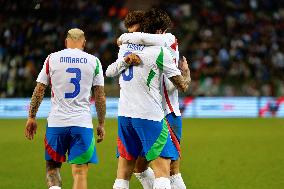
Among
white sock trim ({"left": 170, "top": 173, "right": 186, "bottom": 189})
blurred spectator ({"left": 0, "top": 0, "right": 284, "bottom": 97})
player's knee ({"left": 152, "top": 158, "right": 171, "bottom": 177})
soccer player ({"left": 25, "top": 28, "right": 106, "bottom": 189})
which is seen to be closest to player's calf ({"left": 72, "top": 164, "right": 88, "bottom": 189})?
soccer player ({"left": 25, "top": 28, "right": 106, "bottom": 189})

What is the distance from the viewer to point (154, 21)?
6.76 m

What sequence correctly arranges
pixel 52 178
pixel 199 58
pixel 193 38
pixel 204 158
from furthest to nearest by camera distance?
pixel 193 38
pixel 199 58
pixel 204 158
pixel 52 178

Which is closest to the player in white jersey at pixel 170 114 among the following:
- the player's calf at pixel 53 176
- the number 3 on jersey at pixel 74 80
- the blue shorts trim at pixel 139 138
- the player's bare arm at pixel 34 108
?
the blue shorts trim at pixel 139 138

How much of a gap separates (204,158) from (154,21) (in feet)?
23.8

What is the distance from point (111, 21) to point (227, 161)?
56.6 feet

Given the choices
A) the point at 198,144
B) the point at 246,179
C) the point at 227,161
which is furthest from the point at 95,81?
the point at 198,144

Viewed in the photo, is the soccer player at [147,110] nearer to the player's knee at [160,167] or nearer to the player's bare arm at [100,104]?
the player's knee at [160,167]

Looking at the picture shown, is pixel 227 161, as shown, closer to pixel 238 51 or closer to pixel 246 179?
pixel 246 179

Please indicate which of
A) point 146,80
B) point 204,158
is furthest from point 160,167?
point 204,158

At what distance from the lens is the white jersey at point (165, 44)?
6.76 m

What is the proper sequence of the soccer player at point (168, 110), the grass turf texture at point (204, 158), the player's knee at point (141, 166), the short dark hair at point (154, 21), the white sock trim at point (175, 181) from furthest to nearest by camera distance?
the grass turf texture at point (204, 158), the white sock trim at point (175, 181), the player's knee at point (141, 166), the soccer player at point (168, 110), the short dark hair at point (154, 21)

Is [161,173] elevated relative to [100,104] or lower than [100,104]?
lower

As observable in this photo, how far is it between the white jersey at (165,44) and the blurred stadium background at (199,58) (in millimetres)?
7554

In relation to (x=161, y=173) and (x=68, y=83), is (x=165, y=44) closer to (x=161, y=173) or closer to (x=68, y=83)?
(x=68, y=83)
